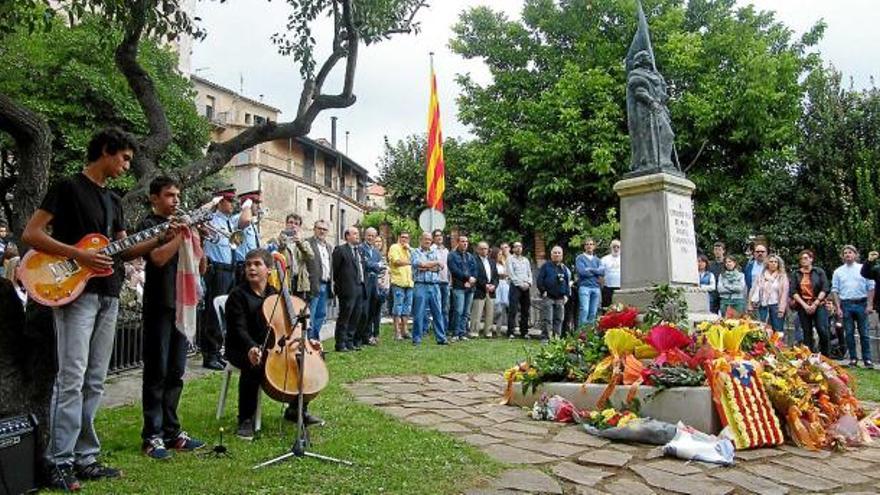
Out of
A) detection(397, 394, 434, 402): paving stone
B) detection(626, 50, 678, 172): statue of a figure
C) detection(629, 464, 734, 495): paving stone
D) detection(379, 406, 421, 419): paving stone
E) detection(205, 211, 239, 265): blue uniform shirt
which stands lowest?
detection(629, 464, 734, 495): paving stone

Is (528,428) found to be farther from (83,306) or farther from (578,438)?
(83,306)

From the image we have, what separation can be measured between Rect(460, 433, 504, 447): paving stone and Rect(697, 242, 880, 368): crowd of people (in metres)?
7.05

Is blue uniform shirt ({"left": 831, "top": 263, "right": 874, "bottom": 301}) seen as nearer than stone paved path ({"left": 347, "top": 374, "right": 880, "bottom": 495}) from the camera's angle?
No

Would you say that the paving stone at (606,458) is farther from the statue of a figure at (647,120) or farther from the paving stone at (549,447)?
the statue of a figure at (647,120)

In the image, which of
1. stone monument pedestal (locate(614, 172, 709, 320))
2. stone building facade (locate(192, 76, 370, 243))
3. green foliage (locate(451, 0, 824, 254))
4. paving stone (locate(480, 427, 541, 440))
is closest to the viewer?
paving stone (locate(480, 427, 541, 440))

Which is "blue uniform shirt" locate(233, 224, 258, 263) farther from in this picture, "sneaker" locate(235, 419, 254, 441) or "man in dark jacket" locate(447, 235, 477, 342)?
"man in dark jacket" locate(447, 235, 477, 342)

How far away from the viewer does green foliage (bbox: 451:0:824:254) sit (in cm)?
2236

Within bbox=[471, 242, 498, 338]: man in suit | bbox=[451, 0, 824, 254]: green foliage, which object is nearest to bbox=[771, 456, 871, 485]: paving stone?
bbox=[471, 242, 498, 338]: man in suit

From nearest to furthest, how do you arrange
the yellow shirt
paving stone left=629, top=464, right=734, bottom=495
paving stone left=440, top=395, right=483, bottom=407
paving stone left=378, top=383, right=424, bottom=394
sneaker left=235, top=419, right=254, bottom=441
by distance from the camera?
paving stone left=629, top=464, right=734, bottom=495 < sneaker left=235, top=419, right=254, bottom=441 < paving stone left=440, top=395, right=483, bottom=407 < paving stone left=378, top=383, right=424, bottom=394 < the yellow shirt

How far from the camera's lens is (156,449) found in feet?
15.3

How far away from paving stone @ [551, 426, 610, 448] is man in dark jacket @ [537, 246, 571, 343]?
7774 millimetres

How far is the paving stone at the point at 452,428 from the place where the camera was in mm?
5715

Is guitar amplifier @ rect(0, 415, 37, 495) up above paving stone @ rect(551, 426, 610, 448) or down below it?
above

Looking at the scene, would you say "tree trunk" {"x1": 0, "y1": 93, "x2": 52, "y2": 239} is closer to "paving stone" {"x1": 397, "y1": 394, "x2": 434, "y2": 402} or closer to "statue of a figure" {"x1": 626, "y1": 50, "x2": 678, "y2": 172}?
"paving stone" {"x1": 397, "y1": 394, "x2": 434, "y2": 402}
